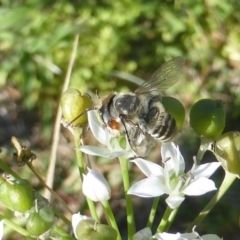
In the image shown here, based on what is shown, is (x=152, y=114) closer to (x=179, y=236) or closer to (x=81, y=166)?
(x=81, y=166)

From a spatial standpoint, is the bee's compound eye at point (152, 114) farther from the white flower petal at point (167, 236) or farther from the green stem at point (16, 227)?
the green stem at point (16, 227)

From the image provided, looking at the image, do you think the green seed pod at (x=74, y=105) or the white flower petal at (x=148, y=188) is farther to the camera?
the green seed pod at (x=74, y=105)

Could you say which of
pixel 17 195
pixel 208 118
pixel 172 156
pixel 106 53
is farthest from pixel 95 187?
pixel 106 53

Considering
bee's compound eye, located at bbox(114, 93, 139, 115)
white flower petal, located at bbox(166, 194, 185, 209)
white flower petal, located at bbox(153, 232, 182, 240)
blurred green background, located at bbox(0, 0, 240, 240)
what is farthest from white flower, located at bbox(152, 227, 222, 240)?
blurred green background, located at bbox(0, 0, 240, 240)

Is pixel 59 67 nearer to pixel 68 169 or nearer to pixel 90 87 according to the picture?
pixel 90 87

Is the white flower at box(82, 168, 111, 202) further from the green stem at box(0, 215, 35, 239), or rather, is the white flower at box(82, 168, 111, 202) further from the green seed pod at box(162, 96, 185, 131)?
the green seed pod at box(162, 96, 185, 131)

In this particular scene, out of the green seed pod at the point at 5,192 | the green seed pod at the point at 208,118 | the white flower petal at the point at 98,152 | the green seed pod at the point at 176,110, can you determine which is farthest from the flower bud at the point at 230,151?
the green seed pod at the point at 5,192
